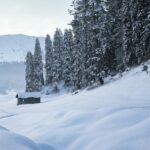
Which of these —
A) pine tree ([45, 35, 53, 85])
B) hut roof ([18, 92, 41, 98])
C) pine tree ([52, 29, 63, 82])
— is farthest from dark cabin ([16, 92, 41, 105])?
pine tree ([45, 35, 53, 85])

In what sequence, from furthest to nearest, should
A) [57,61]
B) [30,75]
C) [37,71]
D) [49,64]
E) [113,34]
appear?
[30,75] → [37,71] → [49,64] → [57,61] → [113,34]

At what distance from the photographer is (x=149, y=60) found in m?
37.2

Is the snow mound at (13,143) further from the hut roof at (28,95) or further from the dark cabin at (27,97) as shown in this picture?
the hut roof at (28,95)

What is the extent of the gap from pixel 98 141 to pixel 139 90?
1924cm

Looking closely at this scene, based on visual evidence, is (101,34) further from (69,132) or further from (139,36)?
(69,132)

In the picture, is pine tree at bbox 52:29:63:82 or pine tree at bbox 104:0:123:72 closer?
pine tree at bbox 104:0:123:72

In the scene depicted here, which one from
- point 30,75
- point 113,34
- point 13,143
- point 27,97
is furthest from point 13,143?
point 30,75

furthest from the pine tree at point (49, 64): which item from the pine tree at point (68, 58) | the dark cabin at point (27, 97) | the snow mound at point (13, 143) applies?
the snow mound at point (13, 143)

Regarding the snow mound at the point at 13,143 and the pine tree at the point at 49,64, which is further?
the pine tree at the point at 49,64

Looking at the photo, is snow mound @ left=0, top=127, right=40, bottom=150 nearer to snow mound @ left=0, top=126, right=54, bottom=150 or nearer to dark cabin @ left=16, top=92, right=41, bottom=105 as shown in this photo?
snow mound @ left=0, top=126, right=54, bottom=150

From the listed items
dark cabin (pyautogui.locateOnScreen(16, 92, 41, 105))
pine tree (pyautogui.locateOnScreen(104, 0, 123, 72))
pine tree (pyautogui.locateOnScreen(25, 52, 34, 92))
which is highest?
pine tree (pyautogui.locateOnScreen(104, 0, 123, 72))

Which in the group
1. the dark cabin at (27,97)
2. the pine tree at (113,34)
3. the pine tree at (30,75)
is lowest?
the dark cabin at (27,97)

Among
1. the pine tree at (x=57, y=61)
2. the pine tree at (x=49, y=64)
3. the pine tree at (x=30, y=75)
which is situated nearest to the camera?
the pine tree at (x=57, y=61)

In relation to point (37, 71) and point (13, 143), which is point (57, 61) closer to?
point (37, 71)
